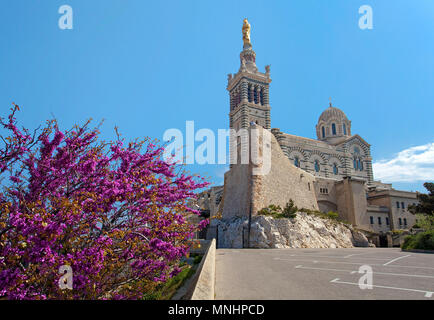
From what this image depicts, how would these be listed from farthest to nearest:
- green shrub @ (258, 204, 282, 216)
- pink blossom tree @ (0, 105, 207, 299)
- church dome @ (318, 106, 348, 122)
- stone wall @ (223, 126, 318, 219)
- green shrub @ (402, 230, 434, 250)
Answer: church dome @ (318, 106, 348, 122) → stone wall @ (223, 126, 318, 219) → green shrub @ (258, 204, 282, 216) → green shrub @ (402, 230, 434, 250) → pink blossom tree @ (0, 105, 207, 299)

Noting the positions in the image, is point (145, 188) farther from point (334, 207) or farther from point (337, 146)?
point (337, 146)

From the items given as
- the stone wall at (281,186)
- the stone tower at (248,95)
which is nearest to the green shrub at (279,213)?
the stone wall at (281,186)

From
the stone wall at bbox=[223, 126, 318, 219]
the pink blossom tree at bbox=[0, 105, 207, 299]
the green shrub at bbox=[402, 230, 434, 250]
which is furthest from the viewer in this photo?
the stone wall at bbox=[223, 126, 318, 219]

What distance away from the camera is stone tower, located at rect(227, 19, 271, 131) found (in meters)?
52.4

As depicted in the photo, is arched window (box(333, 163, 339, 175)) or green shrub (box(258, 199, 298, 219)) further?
arched window (box(333, 163, 339, 175))

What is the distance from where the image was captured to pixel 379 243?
119 feet

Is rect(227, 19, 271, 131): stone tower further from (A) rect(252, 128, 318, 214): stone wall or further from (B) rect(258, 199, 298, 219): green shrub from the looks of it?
(B) rect(258, 199, 298, 219): green shrub

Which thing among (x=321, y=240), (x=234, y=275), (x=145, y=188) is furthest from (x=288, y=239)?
(x=145, y=188)

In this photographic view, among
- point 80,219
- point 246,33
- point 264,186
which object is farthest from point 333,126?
point 80,219

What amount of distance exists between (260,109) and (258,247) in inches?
1366

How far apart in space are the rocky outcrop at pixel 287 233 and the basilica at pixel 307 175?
1961 millimetres

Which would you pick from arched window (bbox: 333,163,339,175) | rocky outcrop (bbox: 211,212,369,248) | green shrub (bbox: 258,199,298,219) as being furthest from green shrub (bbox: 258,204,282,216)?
arched window (bbox: 333,163,339,175)

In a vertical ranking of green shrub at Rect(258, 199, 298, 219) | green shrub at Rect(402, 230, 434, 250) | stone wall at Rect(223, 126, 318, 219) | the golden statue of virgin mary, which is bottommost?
green shrub at Rect(402, 230, 434, 250)

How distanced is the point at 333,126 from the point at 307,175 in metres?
24.1
